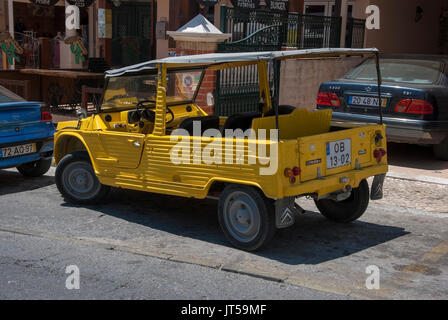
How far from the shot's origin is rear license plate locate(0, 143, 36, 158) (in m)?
7.96

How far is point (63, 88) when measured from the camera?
13852 millimetres

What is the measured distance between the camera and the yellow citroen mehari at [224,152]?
5605mm

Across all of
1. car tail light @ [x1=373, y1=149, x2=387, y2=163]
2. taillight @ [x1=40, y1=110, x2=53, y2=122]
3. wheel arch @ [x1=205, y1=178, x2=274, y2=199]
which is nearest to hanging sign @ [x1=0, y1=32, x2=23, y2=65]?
taillight @ [x1=40, y1=110, x2=53, y2=122]

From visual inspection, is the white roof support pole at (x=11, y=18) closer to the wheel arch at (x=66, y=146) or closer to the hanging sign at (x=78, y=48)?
the hanging sign at (x=78, y=48)

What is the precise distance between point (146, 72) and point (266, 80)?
4.41 feet

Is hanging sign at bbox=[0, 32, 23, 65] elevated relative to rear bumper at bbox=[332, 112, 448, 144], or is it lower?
elevated

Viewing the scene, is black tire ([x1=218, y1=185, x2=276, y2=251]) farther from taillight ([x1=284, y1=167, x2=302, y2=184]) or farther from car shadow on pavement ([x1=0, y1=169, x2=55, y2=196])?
car shadow on pavement ([x1=0, y1=169, x2=55, y2=196])

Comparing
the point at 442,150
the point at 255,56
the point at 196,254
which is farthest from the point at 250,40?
the point at 196,254

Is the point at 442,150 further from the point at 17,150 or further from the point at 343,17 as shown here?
the point at 17,150

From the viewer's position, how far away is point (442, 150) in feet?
32.3

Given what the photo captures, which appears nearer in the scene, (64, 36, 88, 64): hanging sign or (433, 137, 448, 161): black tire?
(433, 137, 448, 161): black tire

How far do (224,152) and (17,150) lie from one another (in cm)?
356

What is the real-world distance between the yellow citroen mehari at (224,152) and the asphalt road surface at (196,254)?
0.33m

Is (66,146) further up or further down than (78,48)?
further down
